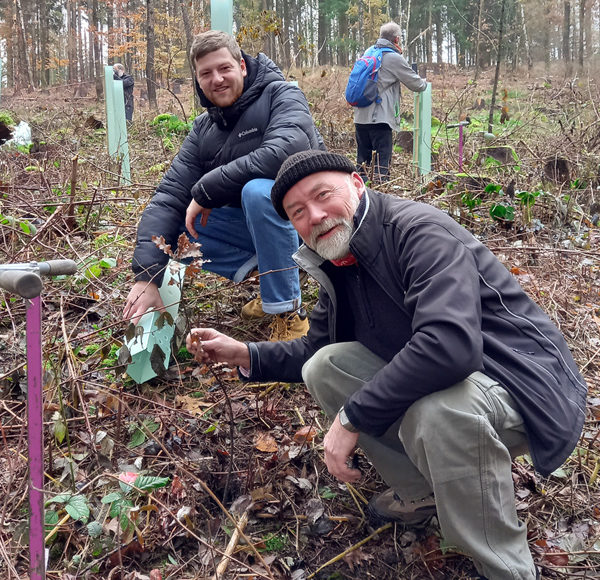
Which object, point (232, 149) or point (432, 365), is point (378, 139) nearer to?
point (232, 149)

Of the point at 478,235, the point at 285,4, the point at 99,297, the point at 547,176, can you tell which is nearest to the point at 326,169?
the point at 99,297

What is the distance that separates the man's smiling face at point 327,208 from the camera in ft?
6.45

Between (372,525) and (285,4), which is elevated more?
(285,4)

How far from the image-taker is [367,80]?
21.1 ft

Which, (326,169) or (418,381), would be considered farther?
(326,169)

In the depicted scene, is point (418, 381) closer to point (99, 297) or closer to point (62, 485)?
point (62, 485)

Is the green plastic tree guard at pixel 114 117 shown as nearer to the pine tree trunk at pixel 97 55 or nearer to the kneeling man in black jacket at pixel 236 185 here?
the kneeling man in black jacket at pixel 236 185

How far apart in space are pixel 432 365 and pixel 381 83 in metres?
5.45

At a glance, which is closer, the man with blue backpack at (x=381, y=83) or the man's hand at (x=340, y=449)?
the man's hand at (x=340, y=449)

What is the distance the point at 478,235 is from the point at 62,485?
3.55 metres

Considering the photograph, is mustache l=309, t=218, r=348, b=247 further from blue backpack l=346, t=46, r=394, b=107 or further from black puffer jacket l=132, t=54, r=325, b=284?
blue backpack l=346, t=46, r=394, b=107

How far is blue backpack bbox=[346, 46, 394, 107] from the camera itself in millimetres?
6430

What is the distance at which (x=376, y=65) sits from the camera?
255 inches

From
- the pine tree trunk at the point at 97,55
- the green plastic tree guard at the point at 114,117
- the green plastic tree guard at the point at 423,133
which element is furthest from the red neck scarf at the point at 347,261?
the pine tree trunk at the point at 97,55
